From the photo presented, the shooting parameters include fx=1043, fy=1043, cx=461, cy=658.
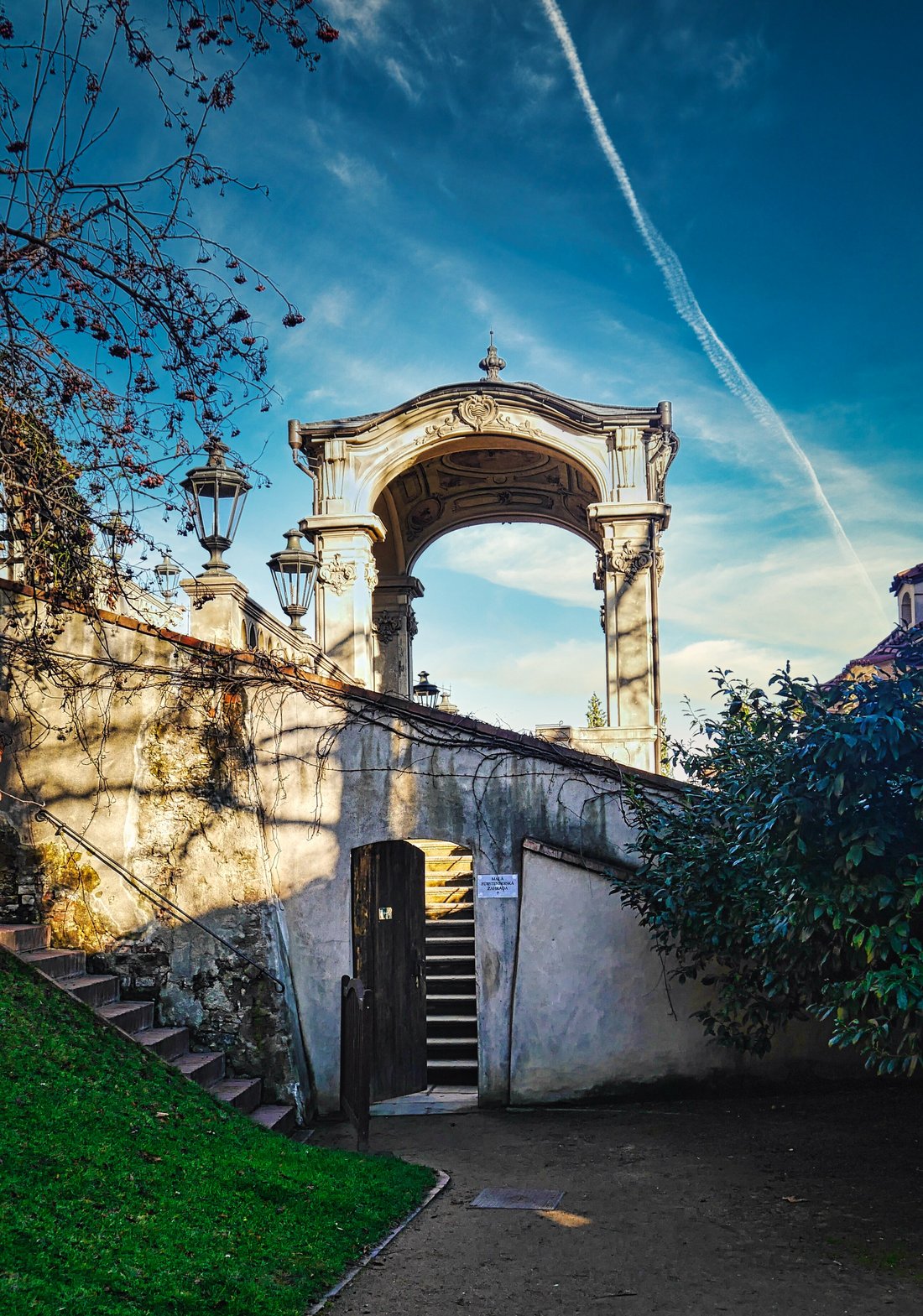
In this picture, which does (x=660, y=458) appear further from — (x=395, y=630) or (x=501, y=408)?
(x=395, y=630)

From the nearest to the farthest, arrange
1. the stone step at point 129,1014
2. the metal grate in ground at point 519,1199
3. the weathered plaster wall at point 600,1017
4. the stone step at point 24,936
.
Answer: the metal grate in ground at point 519,1199, the stone step at point 129,1014, the stone step at point 24,936, the weathered plaster wall at point 600,1017

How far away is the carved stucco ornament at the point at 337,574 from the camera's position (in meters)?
16.4

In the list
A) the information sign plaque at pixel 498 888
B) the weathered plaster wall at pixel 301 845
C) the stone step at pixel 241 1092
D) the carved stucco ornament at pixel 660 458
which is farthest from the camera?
the carved stucco ornament at pixel 660 458

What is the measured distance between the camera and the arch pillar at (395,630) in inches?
779

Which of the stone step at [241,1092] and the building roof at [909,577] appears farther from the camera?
the building roof at [909,577]

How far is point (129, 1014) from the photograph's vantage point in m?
8.34

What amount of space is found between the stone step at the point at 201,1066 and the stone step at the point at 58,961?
1.15 metres

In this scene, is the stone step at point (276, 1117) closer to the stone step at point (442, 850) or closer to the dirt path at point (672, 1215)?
the dirt path at point (672, 1215)

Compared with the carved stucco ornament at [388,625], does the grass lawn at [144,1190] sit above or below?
below

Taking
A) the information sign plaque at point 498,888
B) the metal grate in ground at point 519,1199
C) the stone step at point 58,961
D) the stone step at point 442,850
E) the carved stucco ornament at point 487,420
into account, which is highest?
the carved stucco ornament at point 487,420

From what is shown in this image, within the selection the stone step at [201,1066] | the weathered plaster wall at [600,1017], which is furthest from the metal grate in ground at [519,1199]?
the weathered plaster wall at [600,1017]

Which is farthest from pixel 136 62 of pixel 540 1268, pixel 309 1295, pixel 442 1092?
pixel 442 1092

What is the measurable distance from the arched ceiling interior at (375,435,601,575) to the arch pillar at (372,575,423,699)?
31cm

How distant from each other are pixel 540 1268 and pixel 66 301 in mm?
5625
